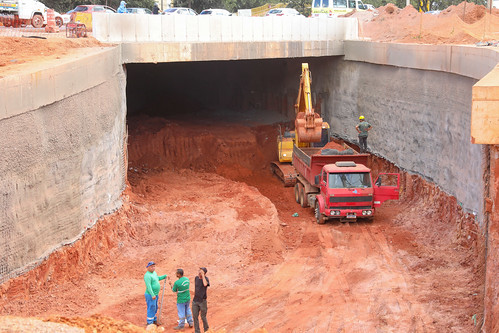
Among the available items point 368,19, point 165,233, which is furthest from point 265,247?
point 368,19

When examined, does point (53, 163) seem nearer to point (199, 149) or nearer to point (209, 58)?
point (209, 58)

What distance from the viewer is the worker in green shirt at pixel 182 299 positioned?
43.2 feet

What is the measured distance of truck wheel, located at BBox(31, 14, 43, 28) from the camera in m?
31.0

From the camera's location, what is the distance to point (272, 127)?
3569cm

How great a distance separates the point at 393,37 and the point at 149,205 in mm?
15462

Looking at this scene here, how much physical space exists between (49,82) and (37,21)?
729 inches

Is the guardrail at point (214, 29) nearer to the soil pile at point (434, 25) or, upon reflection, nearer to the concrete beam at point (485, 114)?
the soil pile at point (434, 25)

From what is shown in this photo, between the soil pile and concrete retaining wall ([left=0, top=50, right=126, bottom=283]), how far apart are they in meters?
14.8

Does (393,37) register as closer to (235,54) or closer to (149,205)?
(235,54)

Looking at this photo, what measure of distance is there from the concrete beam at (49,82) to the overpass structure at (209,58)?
0.13 ft

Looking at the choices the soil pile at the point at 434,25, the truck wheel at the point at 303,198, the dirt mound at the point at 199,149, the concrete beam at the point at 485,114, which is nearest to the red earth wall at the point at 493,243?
the concrete beam at the point at 485,114

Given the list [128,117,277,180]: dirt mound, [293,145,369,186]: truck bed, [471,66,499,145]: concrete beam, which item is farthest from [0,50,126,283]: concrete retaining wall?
[128,117,277,180]: dirt mound

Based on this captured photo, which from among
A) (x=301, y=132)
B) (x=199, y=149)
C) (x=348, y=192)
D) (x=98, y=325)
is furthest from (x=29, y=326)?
(x=199, y=149)

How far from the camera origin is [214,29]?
27.4m
